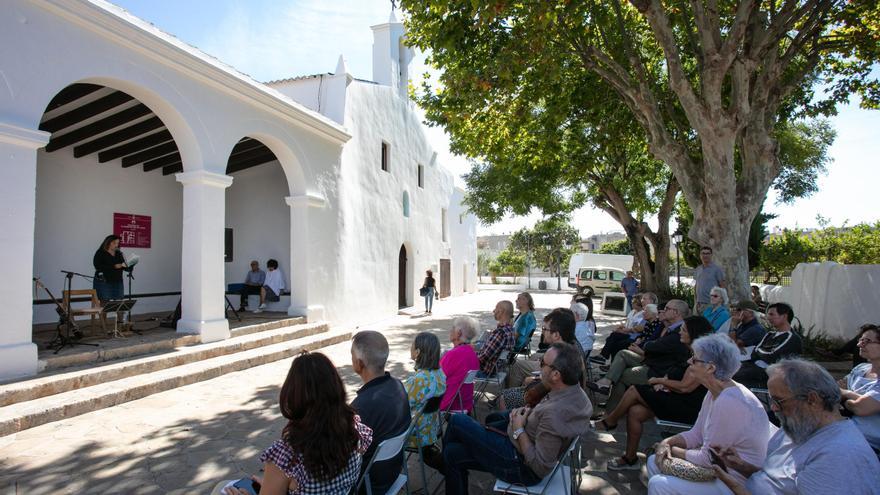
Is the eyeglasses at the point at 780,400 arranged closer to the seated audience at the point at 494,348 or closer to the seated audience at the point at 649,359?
the seated audience at the point at 649,359

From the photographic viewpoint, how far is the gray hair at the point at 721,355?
259cm

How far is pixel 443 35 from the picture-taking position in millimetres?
6742

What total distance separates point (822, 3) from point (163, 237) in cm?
1269

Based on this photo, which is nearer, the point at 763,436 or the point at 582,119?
the point at 763,436

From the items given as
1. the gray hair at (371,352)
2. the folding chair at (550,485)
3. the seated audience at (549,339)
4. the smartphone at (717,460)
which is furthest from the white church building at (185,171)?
the smartphone at (717,460)

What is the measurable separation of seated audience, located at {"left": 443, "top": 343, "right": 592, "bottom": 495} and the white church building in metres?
4.94

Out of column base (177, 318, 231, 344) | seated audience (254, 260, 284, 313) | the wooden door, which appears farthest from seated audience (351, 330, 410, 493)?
the wooden door

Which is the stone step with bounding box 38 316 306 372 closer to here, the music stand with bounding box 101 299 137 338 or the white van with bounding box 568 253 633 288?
the music stand with bounding box 101 299 137 338

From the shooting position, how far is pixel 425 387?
300 cm

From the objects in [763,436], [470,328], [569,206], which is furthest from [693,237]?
[569,206]

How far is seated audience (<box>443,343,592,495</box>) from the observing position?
98.0 inches

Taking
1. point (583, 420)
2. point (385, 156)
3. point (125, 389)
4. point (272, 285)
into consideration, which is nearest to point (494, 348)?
point (583, 420)

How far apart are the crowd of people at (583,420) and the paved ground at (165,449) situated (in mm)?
521

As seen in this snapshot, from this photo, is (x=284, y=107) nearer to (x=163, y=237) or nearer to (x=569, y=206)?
(x=163, y=237)
